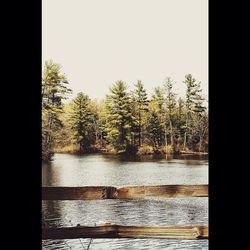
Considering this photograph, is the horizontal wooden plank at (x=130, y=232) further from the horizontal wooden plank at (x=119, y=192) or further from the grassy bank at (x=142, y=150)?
the grassy bank at (x=142, y=150)

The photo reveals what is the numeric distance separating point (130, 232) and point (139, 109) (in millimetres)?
9091

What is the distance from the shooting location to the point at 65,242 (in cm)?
982

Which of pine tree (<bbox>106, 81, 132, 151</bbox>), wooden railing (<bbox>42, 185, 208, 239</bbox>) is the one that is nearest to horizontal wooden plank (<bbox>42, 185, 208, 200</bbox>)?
wooden railing (<bbox>42, 185, 208, 239</bbox>)

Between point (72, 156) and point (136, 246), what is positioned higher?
point (72, 156)

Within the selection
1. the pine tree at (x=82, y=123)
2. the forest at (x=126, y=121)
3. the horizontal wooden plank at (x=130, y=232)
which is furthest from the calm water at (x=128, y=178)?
the horizontal wooden plank at (x=130, y=232)

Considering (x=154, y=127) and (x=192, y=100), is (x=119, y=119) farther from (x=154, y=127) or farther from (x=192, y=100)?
(x=192, y=100)

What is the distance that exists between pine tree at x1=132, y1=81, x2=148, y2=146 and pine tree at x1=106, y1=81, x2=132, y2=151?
0.51 feet

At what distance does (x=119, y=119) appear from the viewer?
37.2 feet

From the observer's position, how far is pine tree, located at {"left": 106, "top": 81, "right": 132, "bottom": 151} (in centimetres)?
1123
